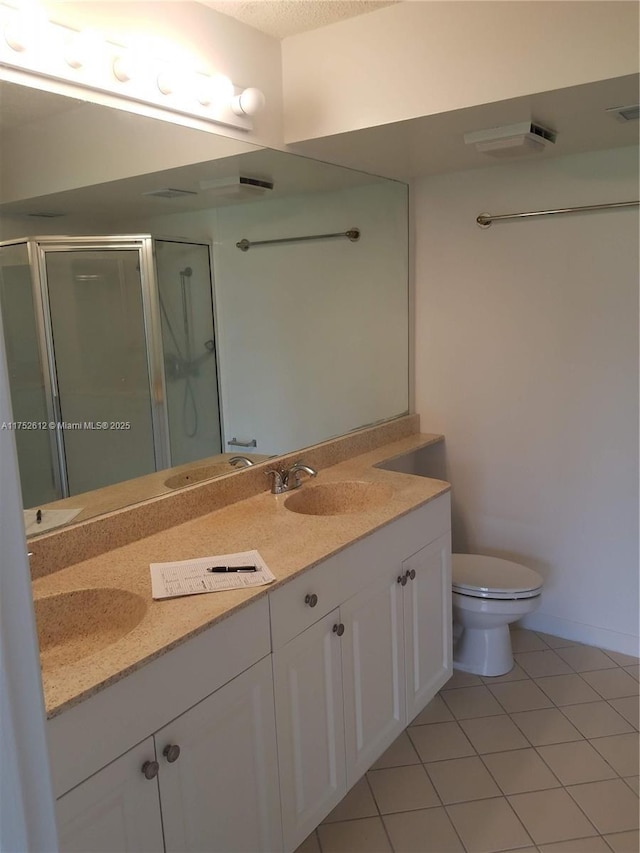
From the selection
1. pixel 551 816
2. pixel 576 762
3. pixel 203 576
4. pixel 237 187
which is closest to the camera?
pixel 203 576

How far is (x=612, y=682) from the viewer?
2557mm

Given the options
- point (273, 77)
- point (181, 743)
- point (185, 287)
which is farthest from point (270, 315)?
point (181, 743)

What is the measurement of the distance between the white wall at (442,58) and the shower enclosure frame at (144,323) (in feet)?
2.14

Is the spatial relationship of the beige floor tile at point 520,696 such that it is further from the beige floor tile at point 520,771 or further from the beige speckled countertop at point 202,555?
the beige speckled countertop at point 202,555

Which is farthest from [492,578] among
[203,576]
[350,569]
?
[203,576]

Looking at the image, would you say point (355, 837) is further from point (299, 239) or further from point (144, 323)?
point (299, 239)

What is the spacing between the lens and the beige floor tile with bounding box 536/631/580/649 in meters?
2.84

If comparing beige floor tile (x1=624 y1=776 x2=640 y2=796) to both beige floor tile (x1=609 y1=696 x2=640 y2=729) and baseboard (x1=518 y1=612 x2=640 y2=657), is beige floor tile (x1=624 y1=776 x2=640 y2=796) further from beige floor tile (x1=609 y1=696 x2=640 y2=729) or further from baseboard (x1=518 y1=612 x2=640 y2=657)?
baseboard (x1=518 y1=612 x2=640 y2=657)

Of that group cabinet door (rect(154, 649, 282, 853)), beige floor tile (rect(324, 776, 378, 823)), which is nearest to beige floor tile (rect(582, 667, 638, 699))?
beige floor tile (rect(324, 776, 378, 823))

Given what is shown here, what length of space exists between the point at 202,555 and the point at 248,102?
1.40 metres

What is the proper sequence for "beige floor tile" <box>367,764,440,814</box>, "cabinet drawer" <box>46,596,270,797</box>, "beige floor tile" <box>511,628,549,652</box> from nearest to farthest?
"cabinet drawer" <box>46,596,270,797</box>, "beige floor tile" <box>367,764,440,814</box>, "beige floor tile" <box>511,628,549,652</box>

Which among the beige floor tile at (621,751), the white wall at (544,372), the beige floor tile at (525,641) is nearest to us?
the beige floor tile at (621,751)

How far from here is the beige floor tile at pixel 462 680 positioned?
2582mm

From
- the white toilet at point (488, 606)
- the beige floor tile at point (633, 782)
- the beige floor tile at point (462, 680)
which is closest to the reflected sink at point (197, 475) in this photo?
the white toilet at point (488, 606)
